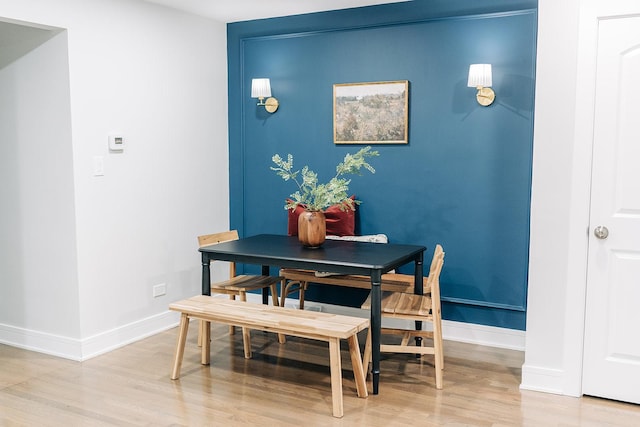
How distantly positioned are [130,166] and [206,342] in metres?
1.38

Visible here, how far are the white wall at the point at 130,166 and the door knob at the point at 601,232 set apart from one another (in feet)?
9.89

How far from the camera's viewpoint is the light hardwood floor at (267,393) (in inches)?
127

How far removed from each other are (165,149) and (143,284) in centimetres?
102

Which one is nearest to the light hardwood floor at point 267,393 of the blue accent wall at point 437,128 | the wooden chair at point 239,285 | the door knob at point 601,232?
the wooden chair at point 239,285

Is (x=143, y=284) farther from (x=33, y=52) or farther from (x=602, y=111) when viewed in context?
(x=602, y=111)

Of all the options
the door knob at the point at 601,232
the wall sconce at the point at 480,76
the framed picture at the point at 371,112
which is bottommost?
the door knob at the point at 601,232

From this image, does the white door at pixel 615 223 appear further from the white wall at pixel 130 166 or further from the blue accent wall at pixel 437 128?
the white wall at pixel 130 166

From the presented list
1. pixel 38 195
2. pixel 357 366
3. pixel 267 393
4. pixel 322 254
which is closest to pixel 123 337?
pixel 38 195

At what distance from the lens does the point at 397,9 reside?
455 centimetres

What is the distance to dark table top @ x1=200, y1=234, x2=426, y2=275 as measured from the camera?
3.57 metres

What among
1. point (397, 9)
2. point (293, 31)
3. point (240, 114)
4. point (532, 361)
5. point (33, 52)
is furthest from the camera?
point (240, 114)

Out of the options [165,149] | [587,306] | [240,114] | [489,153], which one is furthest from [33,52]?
[587,306]

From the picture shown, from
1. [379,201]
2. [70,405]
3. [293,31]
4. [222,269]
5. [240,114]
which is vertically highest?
[293,31]

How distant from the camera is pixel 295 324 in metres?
3.37
